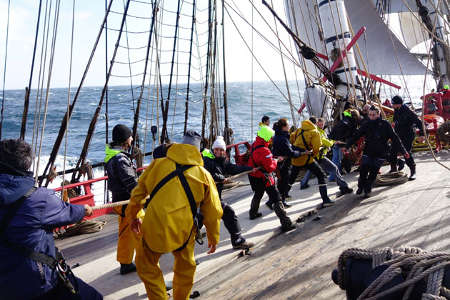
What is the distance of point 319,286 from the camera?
116 inches

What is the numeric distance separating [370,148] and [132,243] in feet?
12.4

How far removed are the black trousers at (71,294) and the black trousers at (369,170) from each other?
14.4 feet

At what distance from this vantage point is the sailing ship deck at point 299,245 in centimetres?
315

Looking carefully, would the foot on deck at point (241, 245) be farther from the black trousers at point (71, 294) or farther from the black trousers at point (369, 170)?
the black trousers at point (369, 170)

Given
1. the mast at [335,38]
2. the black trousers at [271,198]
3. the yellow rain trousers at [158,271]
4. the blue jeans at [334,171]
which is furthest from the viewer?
the mast at [335,38]

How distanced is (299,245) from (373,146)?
7.69ft

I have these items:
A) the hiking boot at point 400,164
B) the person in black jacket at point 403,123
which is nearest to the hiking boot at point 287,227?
the person in black jacket at point 403,123

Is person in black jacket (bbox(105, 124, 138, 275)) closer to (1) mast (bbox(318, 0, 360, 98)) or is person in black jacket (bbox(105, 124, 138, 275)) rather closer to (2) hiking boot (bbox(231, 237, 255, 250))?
(2) hiking boot (bbox(231, 237, 255, 250))

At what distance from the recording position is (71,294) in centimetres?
215

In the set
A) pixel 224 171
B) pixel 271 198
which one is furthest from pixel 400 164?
pixel 224 171

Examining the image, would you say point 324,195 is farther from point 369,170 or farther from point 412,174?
point 412,174

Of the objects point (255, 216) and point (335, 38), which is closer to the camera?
point (255, 216)

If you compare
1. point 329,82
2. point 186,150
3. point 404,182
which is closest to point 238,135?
point 329,82

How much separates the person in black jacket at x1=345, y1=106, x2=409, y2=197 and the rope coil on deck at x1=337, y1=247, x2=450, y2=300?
407cm
